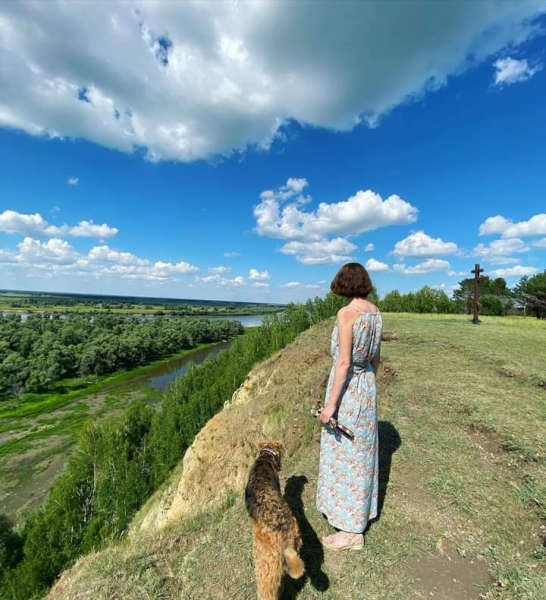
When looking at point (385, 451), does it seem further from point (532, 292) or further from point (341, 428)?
point (532, 292)

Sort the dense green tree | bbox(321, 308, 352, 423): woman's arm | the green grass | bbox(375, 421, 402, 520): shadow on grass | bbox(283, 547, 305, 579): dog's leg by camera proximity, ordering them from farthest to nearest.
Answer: the dense green tree, the green grass, bbox(375, 421, 402, 520): shadow on grass, bbox(321, 308, 352, 423): woman's arm, bbox(283, 547, 305, 579): dog's leg

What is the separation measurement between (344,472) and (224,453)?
800cm

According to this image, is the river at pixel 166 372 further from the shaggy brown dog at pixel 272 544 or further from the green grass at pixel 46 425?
the shaggy brown dog at pixel 272 544

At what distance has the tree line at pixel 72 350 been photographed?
160ft

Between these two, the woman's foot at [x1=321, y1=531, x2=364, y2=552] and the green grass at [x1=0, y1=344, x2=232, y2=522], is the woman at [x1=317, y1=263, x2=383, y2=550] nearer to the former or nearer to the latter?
the woman's foot at [x1=321, y1=531, x2=364, y2=552]

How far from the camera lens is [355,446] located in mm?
3027

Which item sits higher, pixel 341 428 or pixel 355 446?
pixel 341 428

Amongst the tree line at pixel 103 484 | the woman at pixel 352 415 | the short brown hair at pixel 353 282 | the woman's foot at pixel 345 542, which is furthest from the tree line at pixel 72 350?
the short brown hair at pixel 353 282

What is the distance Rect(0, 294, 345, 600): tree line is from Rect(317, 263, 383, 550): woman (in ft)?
42.4

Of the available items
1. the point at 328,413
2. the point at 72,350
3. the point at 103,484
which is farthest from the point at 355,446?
the point at 72,350

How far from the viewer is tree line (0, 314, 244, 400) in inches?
1924

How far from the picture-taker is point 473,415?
5.41m

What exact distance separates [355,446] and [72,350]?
69.3 meters

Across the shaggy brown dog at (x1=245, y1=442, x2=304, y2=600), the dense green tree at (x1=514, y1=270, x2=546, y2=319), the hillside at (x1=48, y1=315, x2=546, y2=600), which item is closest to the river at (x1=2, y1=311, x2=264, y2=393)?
the dense green tree at (x1=514, y1=270, x2=546, y2=319)
